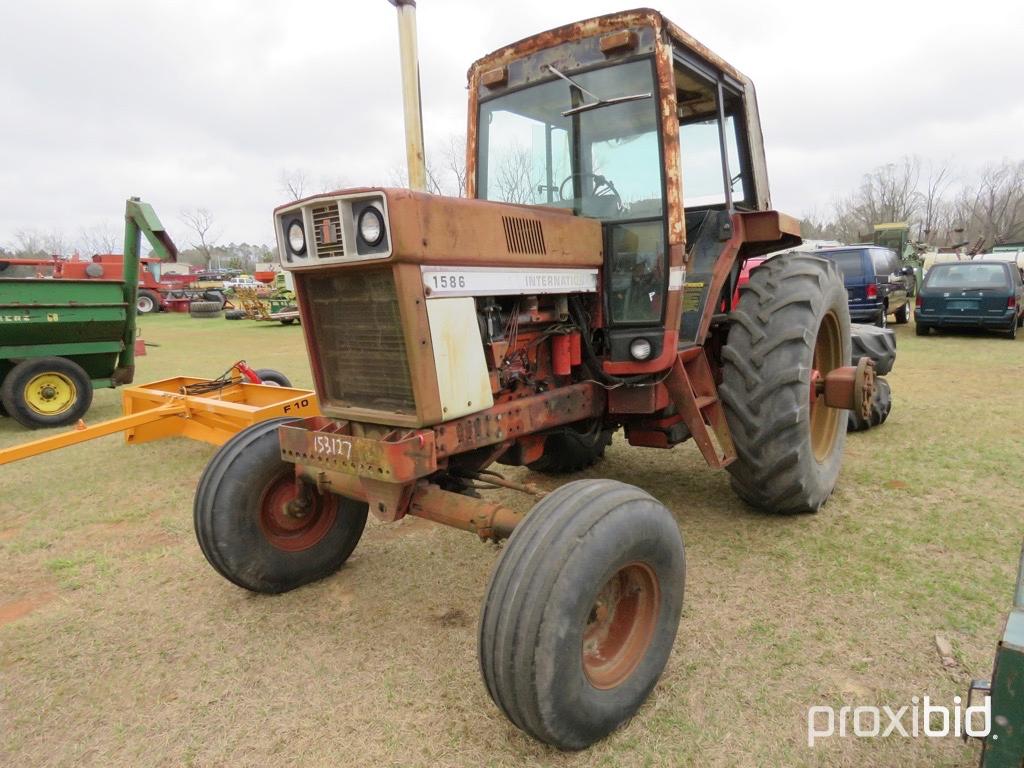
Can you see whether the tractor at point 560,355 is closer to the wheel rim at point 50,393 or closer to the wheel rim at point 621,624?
the wheel rim at point 621,624

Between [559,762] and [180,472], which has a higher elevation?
[180,472]

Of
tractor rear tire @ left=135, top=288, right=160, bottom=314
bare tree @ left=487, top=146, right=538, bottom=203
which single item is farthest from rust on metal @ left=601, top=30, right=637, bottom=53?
tractor rear tire @ left=135, top=288, right=160, bottom=314

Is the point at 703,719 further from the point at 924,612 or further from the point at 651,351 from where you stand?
the point at 651,351

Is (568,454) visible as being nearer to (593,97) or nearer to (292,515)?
(292,515)

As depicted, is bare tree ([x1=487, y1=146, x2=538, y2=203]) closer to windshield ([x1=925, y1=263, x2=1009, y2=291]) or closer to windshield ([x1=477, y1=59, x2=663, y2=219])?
windshield ([x1=477, y1=59, x2=663, y2=219])

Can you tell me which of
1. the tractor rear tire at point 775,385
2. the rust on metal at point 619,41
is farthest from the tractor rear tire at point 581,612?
the rust on metal at point 619,41

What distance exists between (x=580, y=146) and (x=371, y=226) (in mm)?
1400

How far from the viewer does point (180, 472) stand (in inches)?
198

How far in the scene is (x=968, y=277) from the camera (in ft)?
37.8

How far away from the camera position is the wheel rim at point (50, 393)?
6559mm

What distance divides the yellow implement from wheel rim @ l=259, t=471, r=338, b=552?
113 centimetres

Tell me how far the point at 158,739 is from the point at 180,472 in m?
3.19

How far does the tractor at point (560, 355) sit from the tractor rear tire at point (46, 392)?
4828mm

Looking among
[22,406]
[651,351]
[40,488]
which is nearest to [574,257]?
[651,351]
